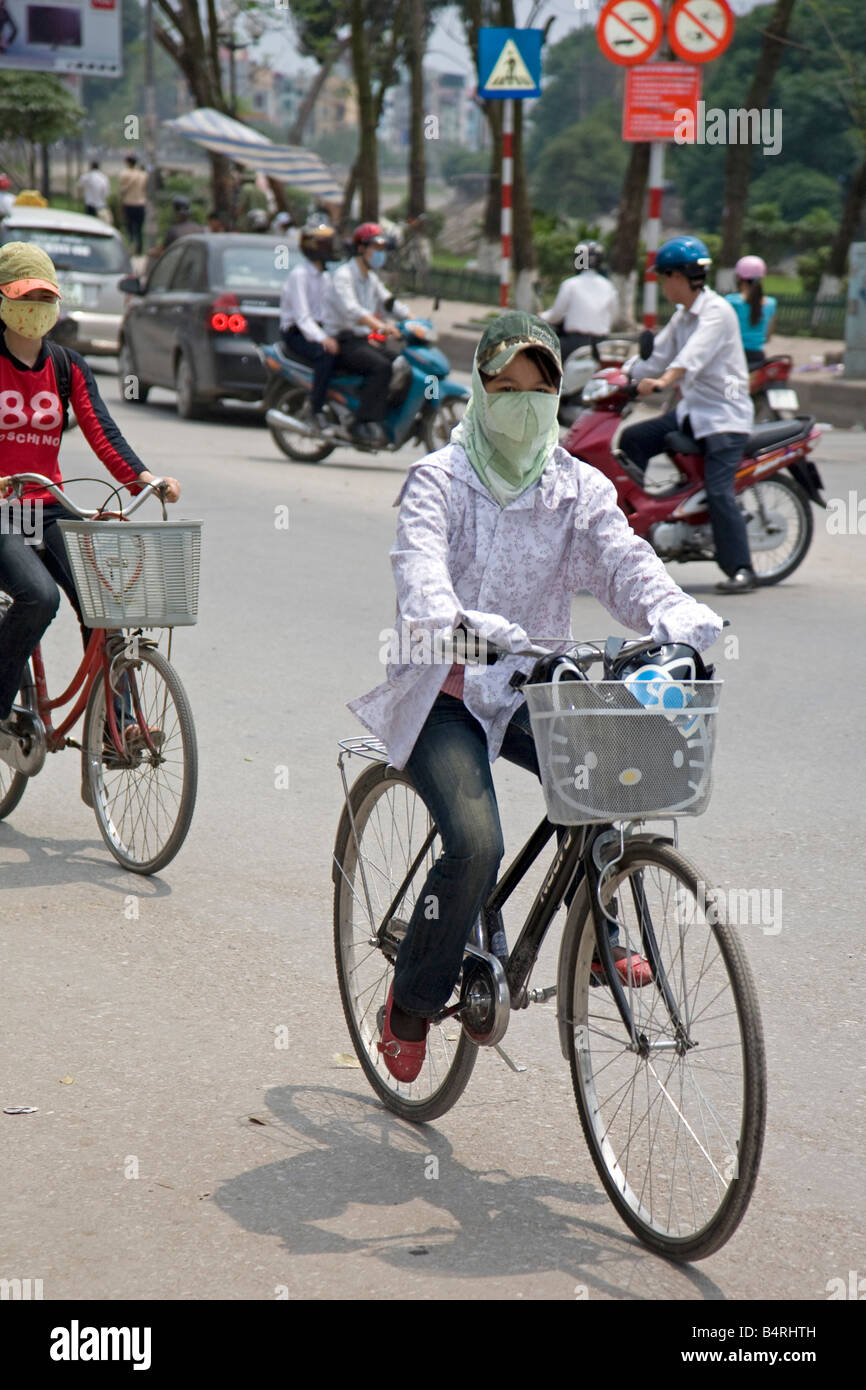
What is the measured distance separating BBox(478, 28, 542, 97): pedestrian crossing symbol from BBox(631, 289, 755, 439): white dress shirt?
10.4m

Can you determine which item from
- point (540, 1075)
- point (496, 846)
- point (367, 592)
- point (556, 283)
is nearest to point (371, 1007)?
point (540, 1075)

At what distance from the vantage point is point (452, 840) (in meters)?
3.44

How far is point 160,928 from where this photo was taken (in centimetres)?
509

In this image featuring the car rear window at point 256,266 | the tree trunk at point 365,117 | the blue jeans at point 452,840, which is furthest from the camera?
the tree trunk at point 365,117

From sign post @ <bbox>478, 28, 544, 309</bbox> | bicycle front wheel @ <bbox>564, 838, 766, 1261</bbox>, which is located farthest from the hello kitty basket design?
sign post @ <bbox>478, 28, 544, 309</bbox>

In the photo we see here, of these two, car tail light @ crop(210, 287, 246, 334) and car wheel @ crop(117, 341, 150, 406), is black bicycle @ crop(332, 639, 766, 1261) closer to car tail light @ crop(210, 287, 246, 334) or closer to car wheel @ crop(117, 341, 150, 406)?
car tail light @ crop(210, 287, 246, 334)

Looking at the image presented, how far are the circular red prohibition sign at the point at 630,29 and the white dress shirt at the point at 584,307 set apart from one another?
103 inches

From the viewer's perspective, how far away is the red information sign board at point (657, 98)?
17234 millimetres

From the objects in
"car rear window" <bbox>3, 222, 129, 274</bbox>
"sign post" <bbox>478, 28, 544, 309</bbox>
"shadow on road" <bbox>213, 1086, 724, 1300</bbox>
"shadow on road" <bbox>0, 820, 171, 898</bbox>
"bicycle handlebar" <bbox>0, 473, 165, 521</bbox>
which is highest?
"sign post" <bbox>478, 28, 544, 309</bbox>

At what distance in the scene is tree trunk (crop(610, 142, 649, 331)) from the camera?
2636 cm

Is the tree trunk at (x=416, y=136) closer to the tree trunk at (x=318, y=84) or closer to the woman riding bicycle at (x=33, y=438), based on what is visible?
the tree trunk at (x=318, y=84)

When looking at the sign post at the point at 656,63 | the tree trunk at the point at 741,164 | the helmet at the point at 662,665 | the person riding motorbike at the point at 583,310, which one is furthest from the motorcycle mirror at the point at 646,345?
the tree trunk at the point at 741,164

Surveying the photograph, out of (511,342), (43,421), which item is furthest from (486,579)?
(43,421)
